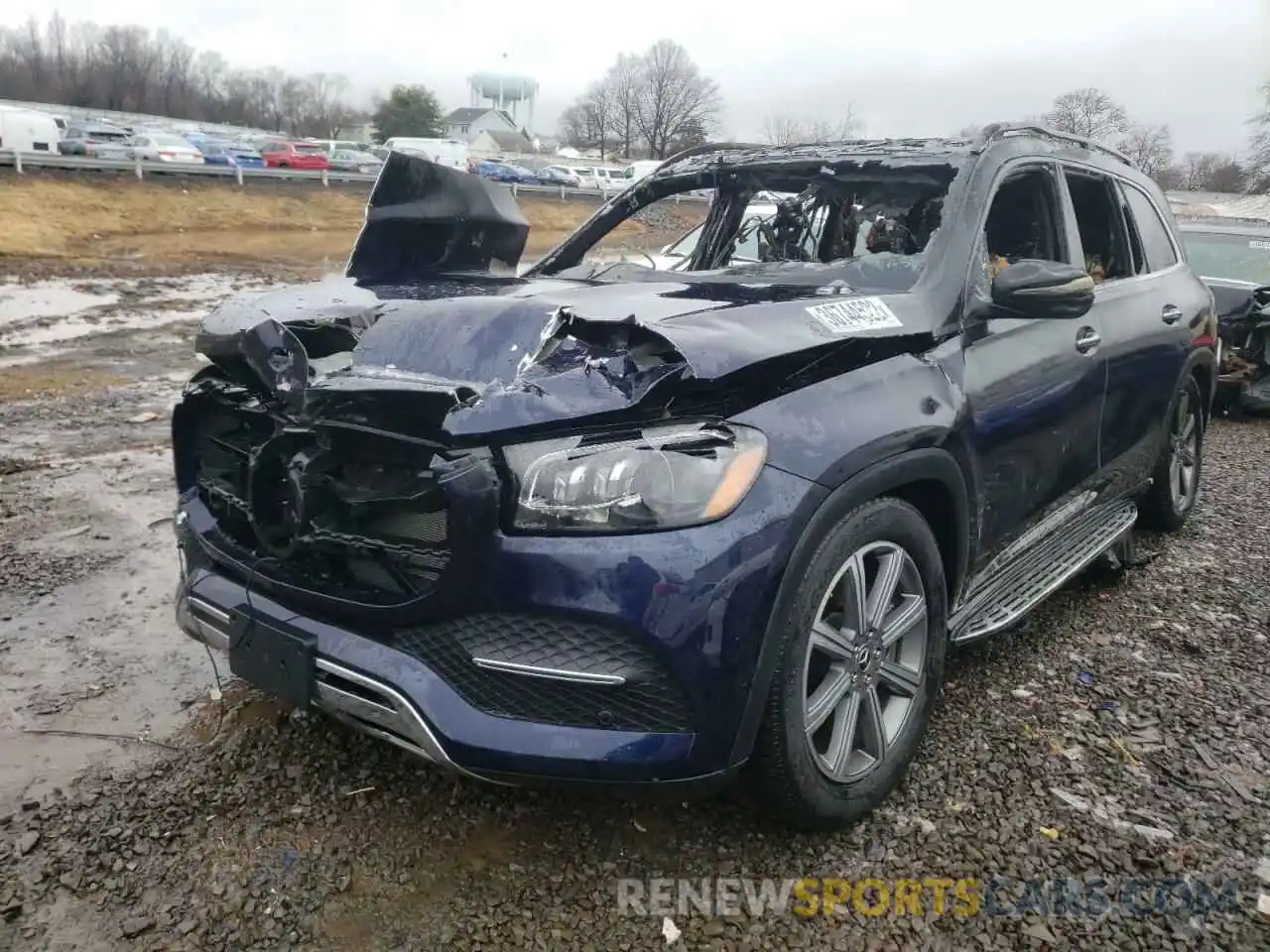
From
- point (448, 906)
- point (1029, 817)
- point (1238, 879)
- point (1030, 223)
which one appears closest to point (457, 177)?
point (1030, 223)

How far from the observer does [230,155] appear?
37.8 metres

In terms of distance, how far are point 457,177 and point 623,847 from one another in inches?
101

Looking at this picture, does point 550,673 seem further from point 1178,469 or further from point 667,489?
point 1178,469

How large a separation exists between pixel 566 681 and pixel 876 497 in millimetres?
944

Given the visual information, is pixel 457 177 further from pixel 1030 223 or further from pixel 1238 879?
pixel 1238 879

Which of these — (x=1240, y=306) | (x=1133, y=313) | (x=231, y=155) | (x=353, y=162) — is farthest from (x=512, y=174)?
(x=1133, y=313)

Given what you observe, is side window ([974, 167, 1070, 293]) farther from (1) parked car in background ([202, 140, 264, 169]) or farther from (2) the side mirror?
(1) parked car in background ([202, 140, 264, 169])

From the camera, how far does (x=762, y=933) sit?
2.24m

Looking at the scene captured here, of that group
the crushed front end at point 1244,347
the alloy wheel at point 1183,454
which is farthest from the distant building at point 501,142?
the alloy wheel at point 1183,454

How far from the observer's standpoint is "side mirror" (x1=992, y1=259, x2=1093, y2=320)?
2.90m

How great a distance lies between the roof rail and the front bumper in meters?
1.85

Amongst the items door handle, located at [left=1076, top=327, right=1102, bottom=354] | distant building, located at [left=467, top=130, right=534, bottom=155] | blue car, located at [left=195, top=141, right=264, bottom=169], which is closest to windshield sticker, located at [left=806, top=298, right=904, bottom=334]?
door handle, located at [left=1076, top=327, right=1102, bottom=354]

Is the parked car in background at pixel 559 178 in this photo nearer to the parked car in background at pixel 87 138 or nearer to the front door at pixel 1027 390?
the parked car in background at pixel 87 138

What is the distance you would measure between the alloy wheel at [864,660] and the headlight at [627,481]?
1.43 ft
